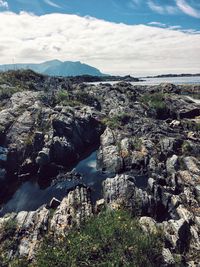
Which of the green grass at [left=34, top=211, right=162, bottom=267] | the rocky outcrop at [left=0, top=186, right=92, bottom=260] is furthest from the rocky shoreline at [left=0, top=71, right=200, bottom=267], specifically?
the green grass at [left=34, top=211, right=162, bottom=267]

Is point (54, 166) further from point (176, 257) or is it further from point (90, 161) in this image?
point (176, 257)

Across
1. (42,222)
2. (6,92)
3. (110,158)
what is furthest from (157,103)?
(42,222)

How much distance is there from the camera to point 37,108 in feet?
376

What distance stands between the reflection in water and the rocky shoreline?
111 inches

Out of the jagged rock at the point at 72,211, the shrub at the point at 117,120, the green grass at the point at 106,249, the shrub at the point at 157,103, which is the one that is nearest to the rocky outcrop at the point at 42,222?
the jagged rock at the point at 72,211

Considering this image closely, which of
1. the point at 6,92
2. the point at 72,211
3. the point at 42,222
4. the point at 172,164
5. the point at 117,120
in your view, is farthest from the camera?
the point at 6,92

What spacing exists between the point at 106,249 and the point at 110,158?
5174 cm

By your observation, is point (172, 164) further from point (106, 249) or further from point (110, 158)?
point (106, 249)

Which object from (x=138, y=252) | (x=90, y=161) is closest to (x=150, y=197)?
(x=138, y=252)

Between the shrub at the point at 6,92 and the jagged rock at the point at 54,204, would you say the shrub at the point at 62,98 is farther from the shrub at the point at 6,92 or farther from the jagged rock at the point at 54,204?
the jagged rock at the point at 54,204

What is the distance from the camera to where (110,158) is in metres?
93.2

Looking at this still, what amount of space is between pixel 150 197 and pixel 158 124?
5535 centimetres

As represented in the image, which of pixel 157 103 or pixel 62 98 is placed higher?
pixel 62 98

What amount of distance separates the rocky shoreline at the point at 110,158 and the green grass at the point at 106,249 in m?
4.41
